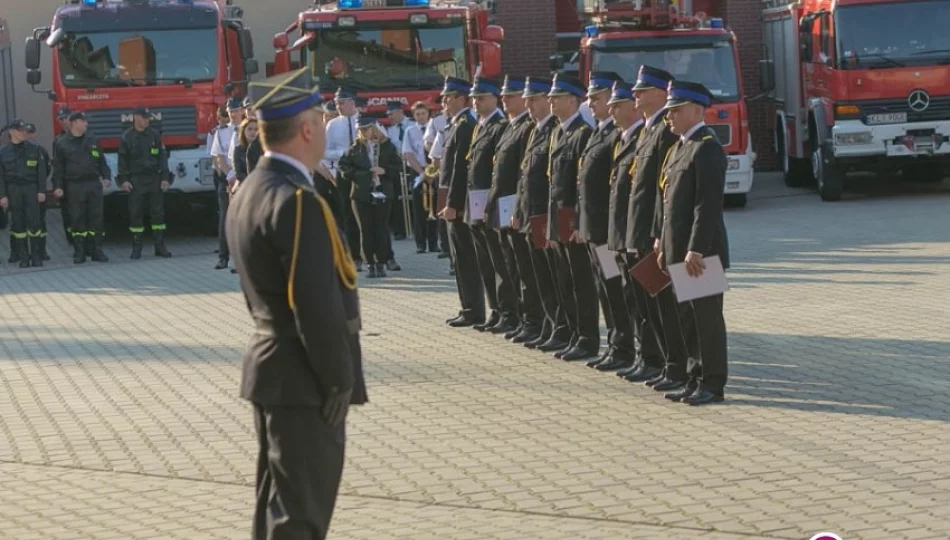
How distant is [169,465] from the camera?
899cm

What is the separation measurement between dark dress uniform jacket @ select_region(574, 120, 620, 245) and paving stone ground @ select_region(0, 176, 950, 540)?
0.95 meters

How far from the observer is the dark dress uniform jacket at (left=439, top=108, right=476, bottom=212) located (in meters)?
13.9

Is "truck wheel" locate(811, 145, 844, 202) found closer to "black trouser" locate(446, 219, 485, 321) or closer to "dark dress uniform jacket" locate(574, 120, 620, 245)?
"black trouser" locate(446, 219, 485, 321)

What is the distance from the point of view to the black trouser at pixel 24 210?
21266 mm

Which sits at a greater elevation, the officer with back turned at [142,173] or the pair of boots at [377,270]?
the officer with back turned at [142,173]

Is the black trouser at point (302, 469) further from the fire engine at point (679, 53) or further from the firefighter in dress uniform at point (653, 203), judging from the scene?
the fire engine at point (679, 53)

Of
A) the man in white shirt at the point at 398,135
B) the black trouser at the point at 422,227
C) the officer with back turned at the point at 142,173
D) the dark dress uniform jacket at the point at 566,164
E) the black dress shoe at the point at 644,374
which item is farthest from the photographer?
the officer with back turned at the point at 142,173

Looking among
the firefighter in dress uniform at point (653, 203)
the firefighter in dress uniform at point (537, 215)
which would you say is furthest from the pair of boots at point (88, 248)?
the firefighter in dress uniform at point (653, 203)

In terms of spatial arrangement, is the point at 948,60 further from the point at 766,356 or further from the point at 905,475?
the point at 905,475

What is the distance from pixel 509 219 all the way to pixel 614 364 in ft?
5.89

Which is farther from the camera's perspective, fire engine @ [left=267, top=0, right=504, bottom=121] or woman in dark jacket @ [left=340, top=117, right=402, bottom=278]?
fire engine @ [left=267, top=0, right=504, bottom=121]

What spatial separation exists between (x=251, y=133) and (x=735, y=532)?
10.4 meters

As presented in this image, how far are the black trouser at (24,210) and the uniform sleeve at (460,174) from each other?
29.3 feet

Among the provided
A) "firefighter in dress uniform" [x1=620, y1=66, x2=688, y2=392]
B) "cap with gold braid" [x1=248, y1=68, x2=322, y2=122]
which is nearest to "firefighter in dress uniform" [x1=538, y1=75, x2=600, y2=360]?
"firefighter in dress uniform" [x1=620, y1=66, x2=688, y2=392]
